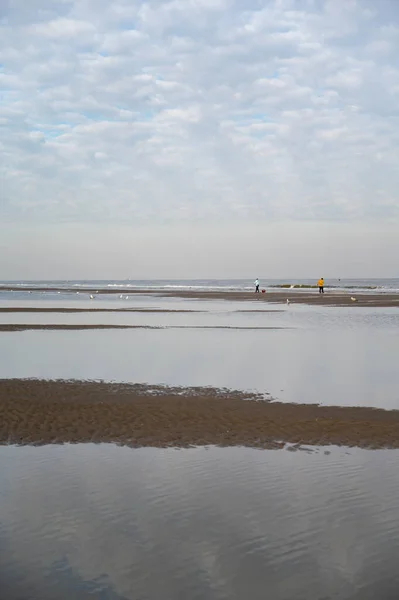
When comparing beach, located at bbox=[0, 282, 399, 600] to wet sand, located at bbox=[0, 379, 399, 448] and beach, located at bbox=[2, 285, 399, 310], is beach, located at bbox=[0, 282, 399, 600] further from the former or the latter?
beach, located at bbox=[2, 285, 399, 310]

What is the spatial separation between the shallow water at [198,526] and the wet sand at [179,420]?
1.16m

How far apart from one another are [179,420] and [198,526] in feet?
19.9

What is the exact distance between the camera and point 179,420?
1377 centimetres

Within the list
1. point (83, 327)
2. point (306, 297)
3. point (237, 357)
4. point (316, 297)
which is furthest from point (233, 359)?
point (316, 297)

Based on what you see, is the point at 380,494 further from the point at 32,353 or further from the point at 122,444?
the point at 32,353

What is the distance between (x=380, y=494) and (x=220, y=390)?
8365mm

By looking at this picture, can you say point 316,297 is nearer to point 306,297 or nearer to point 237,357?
point 306,297

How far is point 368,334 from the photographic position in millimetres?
31406

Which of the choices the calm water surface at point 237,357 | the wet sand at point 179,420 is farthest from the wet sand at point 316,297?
the wet sand at point 179,420

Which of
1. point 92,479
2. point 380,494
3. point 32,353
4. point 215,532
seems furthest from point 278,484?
point 32,353

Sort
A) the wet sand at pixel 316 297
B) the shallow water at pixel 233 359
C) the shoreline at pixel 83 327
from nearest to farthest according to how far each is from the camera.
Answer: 1. the shallow water at pixel 233 359
2. the shoreline at pixel 83 327
3. the wet sand at pixel 316 297

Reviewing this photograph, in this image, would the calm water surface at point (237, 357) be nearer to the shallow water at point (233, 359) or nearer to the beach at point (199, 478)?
the shallow water at point (233, 359)

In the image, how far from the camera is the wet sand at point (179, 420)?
1220 centimetres

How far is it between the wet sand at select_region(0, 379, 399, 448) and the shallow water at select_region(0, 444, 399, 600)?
3.79 feet
